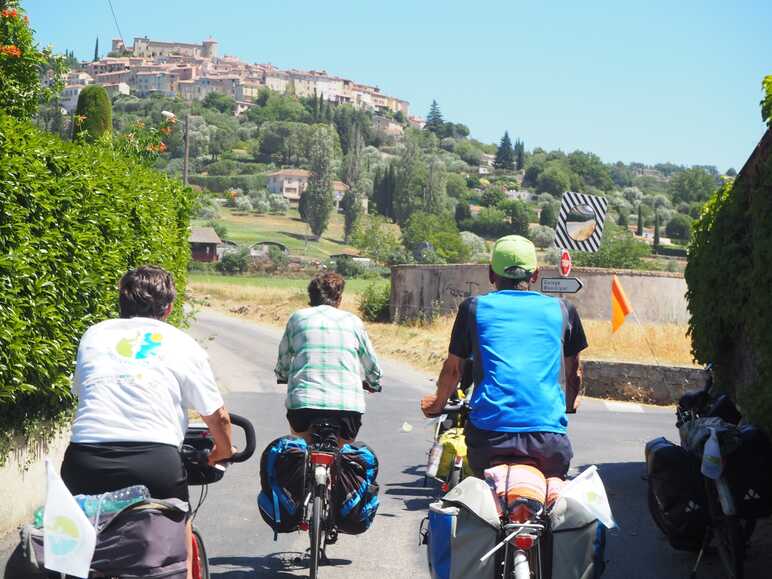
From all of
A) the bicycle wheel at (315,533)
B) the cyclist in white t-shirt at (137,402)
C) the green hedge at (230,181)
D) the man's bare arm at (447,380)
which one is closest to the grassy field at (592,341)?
the bicycle wheel at (315,533)

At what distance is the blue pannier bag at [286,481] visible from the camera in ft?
20.7

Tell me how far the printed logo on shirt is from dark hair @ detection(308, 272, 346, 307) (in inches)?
94.3

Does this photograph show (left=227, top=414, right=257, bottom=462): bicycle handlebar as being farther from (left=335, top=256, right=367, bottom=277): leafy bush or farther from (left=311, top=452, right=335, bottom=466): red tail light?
(left=335, top=256, right=367, bottom=277): leafy bush

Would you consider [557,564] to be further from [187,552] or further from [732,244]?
[732,244]

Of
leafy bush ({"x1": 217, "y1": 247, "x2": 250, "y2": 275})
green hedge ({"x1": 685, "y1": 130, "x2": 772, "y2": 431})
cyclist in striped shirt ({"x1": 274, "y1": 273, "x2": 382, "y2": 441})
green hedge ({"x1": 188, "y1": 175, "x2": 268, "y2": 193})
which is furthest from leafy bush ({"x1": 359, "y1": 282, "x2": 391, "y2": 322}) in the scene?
green hedge ({"x1": 188, "y1": 175, "x2": 268, "y2": 193})

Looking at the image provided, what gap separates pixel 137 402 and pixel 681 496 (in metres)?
4.09

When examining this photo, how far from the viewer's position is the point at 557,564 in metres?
4.41

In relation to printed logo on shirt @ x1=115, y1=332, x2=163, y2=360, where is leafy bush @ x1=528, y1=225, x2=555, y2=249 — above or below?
below

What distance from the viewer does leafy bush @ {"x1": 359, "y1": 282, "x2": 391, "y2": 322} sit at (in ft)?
129

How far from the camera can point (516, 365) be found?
190 inches

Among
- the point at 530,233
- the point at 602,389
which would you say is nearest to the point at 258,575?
the point at 602,389

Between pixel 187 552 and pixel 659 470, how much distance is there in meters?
3.89

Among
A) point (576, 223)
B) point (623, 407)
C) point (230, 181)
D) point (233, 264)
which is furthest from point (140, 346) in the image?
point (230, 181)

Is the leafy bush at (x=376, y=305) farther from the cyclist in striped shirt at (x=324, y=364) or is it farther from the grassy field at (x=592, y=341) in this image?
the cyclist in striped shirt at (x=324, y=364)
